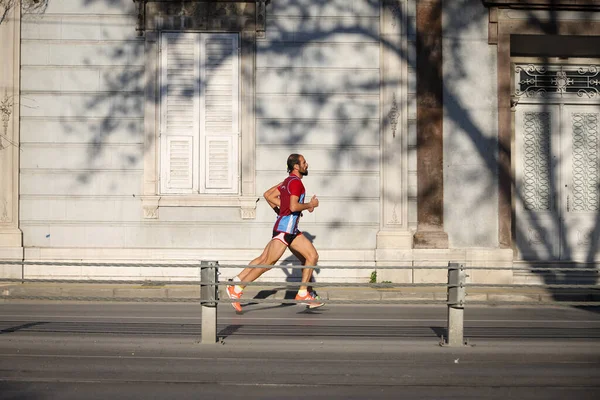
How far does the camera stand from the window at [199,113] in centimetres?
1933

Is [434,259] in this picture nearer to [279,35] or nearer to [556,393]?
[279,35]

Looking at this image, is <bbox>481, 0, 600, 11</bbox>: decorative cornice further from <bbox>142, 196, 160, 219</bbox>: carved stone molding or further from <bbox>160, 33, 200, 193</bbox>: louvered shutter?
<bbox>142, 196, 160, 219</bbox>: carved stone molding

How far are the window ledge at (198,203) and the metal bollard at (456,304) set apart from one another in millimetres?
8846

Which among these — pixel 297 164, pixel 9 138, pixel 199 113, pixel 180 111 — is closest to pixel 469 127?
pixel 199 113

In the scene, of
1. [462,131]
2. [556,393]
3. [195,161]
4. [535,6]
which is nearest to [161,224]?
[195,161]

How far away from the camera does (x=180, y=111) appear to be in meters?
19.4

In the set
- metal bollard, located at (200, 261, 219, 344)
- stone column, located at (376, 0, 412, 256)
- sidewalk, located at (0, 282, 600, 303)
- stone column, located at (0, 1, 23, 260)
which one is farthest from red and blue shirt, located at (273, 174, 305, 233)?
stone column, located at (0, 1, 23, 260)

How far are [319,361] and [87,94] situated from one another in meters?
11.0

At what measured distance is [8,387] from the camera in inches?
322

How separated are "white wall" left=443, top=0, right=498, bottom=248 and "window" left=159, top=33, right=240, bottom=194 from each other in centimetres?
380

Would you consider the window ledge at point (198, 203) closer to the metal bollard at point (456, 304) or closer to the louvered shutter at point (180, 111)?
the louvered shutter at point (180, 111)

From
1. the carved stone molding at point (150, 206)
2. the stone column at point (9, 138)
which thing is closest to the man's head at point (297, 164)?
the carved stone molding at point (150, 206)

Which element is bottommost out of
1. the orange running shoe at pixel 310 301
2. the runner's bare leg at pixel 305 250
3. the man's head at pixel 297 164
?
the orange running shoe at pixel 310 301

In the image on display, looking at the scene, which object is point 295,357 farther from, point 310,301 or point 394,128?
point 394,128
